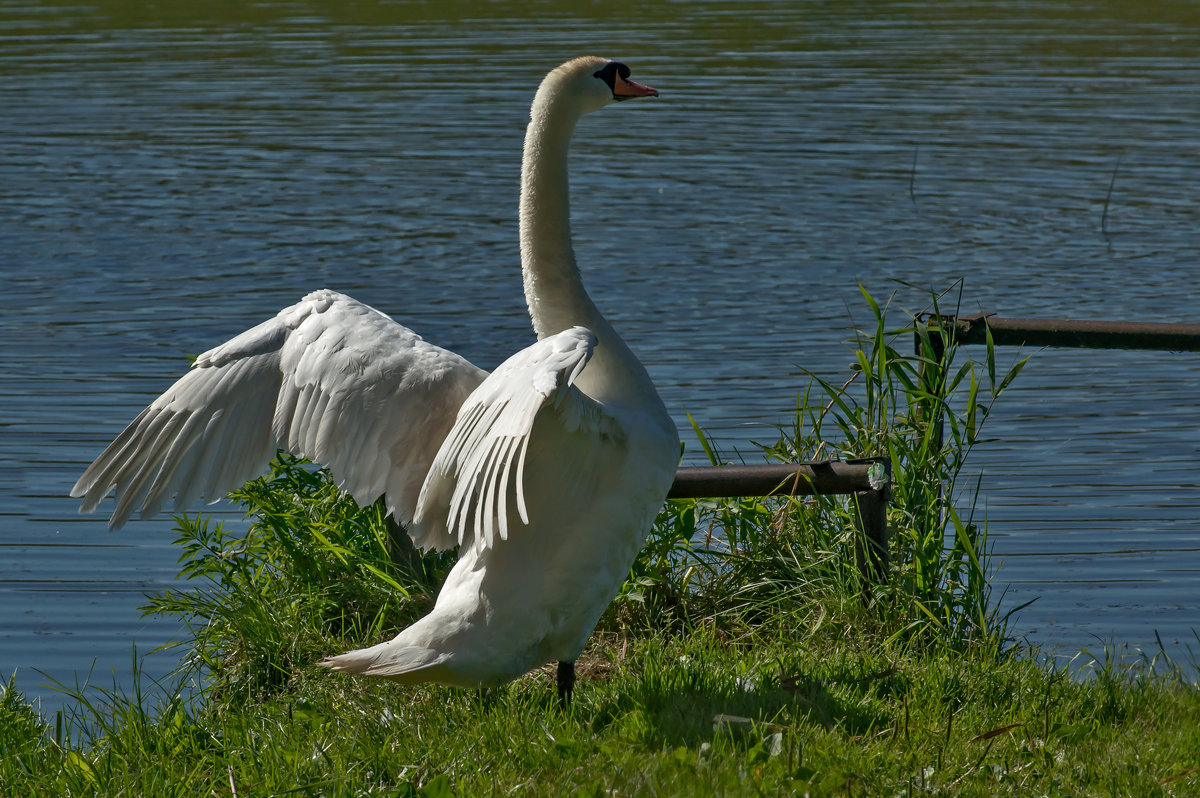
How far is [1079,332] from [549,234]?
2.03 m

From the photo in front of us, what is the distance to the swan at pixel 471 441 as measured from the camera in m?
3.85

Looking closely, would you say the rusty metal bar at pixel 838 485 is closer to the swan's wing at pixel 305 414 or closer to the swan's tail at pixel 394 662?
the swan's wing at pixel 305 414

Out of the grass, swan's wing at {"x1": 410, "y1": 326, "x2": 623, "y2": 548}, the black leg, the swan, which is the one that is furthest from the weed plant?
swan's wing at {"x1": 410, "y1": 326, "x2": 623, "y2": 548}

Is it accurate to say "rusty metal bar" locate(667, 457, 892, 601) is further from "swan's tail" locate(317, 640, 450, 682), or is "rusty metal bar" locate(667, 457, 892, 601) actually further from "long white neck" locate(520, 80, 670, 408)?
"swan's tail" locate(317, 640, 450, 682)

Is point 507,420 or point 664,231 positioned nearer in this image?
point 507,420

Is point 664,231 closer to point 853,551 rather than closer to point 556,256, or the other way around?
point 853,551

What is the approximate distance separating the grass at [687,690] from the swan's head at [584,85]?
4.48 feet

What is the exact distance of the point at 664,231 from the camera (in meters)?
13.0

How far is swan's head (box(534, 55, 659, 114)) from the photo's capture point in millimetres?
4480

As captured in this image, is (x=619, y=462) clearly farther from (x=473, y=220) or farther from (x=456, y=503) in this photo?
(x=473, y=220)

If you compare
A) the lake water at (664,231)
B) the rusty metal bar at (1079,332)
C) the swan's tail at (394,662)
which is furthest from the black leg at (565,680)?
the lake water at (664,231)

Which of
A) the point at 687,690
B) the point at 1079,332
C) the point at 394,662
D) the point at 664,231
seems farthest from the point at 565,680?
the point at 664,231

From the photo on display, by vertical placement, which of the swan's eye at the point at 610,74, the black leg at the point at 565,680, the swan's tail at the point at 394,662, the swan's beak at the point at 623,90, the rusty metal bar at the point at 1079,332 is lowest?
the black leg at the point at 565,680

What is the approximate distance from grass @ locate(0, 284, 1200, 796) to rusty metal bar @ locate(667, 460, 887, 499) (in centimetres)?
22
